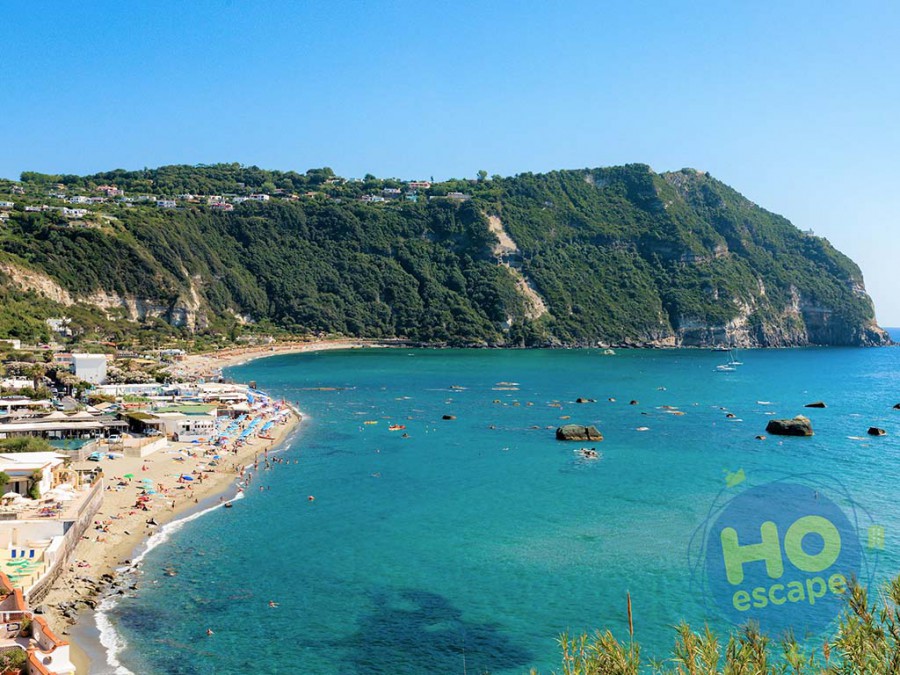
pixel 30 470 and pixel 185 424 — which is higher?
pixel 30 470

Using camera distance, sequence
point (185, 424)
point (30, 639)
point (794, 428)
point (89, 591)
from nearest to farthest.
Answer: point (30, 639) → point (89, 591) → point (185, 424) → point (794, 428)

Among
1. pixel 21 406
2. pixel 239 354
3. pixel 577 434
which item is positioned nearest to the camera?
pixel 21 406

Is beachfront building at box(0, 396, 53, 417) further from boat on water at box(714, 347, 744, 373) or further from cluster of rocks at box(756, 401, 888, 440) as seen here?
boat on water at box(714, 347, 744, 373)

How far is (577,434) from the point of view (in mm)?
67500

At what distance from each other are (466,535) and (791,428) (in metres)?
43.1

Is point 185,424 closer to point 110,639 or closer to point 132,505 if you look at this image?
point 132,505

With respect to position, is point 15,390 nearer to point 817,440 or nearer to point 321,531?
point 321,531

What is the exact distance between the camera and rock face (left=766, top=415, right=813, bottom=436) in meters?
70.1

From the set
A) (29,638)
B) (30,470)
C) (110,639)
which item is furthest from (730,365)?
(29,638)

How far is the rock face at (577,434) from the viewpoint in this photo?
6700cm

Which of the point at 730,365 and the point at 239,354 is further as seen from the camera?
the point at 730,365

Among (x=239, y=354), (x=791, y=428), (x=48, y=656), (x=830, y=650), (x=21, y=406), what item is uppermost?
(x=830, y=650)

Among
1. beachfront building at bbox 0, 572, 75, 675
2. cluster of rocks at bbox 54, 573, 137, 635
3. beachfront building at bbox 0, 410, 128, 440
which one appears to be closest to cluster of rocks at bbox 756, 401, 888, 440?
beachfront building at bbox 0, 410, 128, 440

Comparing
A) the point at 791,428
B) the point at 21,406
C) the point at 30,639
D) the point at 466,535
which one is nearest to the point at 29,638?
the point at 30,639
